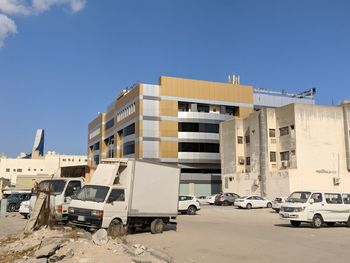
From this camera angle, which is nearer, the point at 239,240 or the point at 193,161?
the point at 239,240

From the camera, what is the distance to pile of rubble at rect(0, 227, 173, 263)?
10.9 meters

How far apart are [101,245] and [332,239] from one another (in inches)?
392

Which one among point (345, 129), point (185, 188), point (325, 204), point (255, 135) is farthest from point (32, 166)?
point (325, 204)

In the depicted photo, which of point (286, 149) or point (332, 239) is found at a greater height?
point (286, 149)

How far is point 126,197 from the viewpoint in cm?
1808

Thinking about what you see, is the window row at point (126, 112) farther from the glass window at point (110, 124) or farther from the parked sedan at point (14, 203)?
the parked sedan at point (14, 203)

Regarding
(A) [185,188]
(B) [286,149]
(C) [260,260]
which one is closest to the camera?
(C) [260,260]

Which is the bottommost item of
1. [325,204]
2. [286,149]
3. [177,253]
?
[177,253]

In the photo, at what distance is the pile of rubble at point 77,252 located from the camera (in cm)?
1088

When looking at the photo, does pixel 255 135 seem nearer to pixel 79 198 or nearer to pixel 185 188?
pixel 185 188

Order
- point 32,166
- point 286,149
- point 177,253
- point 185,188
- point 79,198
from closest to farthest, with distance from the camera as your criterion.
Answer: point 177,253 → point 79,198 → point 286,149 → point 185,188 → point 32,166

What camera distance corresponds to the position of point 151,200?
62.7ft

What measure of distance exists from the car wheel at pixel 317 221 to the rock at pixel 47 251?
1499cm

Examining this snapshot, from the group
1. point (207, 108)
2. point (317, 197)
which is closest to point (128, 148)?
point (207, 108)
